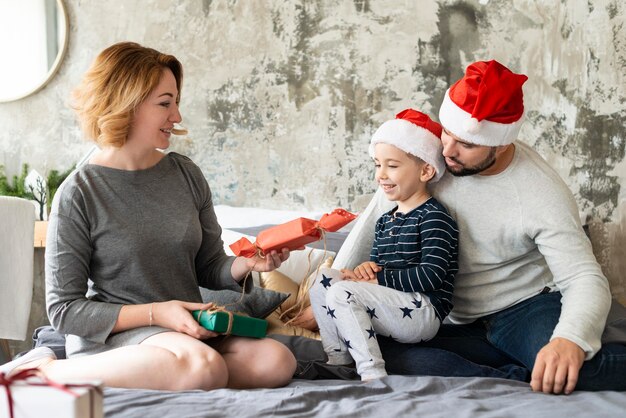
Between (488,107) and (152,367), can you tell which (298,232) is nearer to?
(152,367)

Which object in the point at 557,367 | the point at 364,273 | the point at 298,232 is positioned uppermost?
the point at 298,232

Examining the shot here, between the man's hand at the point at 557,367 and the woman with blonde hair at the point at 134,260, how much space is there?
0.63m

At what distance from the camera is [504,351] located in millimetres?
2127

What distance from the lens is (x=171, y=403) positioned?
5.35 feet

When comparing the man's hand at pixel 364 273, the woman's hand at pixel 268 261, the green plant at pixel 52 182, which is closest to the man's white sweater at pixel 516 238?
the man's hand at pixel 364 273

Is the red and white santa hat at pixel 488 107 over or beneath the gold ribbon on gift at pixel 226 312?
over

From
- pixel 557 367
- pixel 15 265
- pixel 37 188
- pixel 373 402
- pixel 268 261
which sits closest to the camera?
pixel 373 402

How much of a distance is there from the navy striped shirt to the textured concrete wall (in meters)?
1.19

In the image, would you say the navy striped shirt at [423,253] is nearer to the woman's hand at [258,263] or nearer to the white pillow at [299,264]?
the woman's hand at [258,263]

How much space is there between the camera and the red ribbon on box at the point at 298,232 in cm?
203

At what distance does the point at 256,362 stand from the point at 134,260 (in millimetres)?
421

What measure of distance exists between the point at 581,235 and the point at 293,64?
1745 mm

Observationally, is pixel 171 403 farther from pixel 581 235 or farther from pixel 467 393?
pixel 581 235

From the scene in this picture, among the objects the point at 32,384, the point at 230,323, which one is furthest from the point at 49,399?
the point at 230,323
